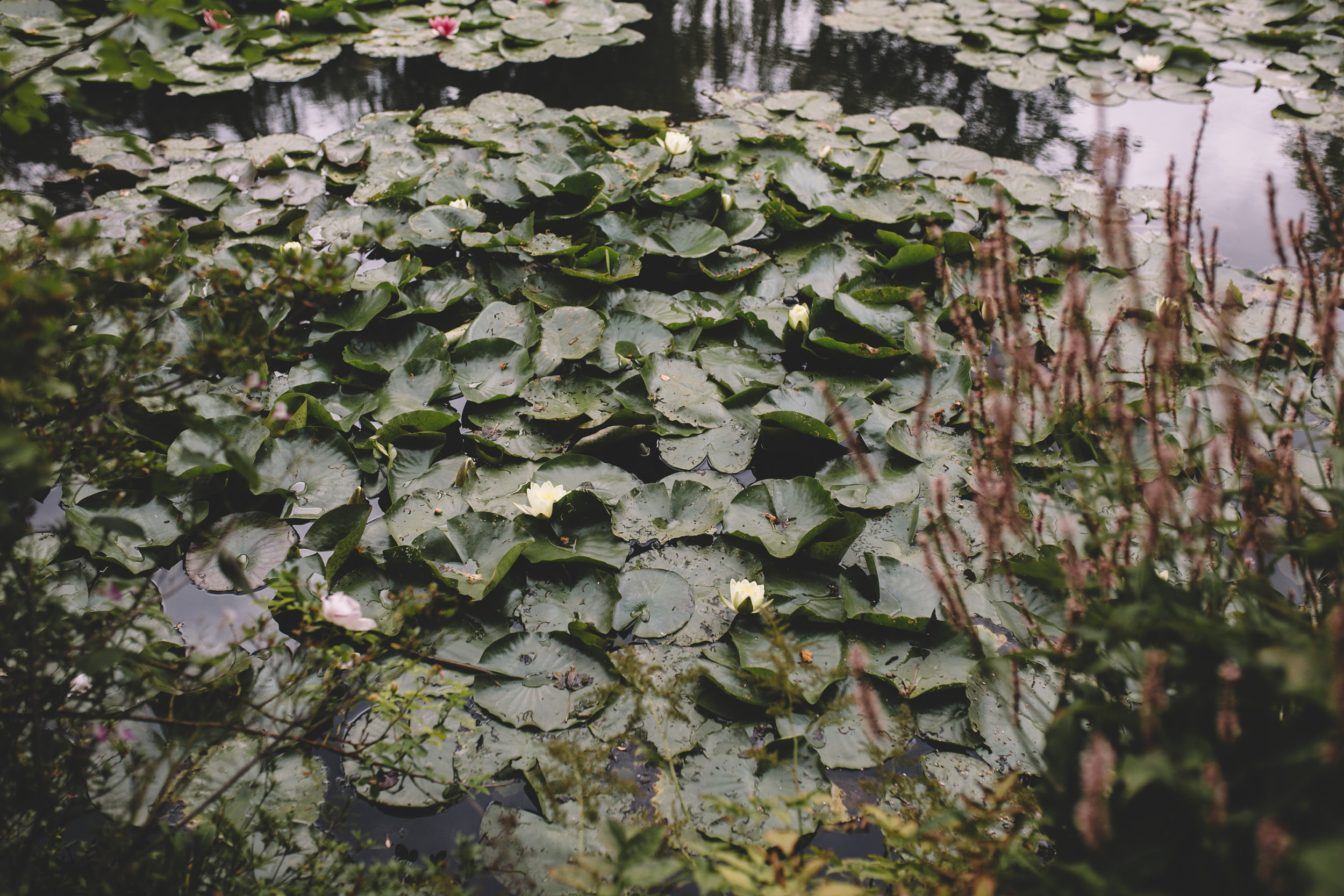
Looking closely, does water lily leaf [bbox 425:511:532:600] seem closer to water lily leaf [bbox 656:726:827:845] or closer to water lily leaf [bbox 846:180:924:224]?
water lily leaf [bbox 656:726:827:845]

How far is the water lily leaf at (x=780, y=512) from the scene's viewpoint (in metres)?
1.84

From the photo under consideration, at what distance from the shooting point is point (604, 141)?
3568 millimetres

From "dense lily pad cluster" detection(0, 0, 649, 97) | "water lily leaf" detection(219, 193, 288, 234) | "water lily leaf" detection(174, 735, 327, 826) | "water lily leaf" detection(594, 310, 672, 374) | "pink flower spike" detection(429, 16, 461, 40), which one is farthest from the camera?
"pink flower spike" detection(429, 16, 461, 40)

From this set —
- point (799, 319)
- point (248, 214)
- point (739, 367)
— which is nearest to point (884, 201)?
point (799, 319)

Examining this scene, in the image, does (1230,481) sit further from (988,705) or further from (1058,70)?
(1058,70)

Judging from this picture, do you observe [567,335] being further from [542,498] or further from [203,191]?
[203,191]

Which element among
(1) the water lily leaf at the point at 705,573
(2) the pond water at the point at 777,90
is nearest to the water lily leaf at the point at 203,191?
(2) the pond water at the point at 777,90

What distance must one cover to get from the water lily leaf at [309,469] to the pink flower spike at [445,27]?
3.49 m

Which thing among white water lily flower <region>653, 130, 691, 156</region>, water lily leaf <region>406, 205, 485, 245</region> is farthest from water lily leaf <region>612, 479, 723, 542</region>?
white water lily flower <region>653, 130, 691, 156</region>

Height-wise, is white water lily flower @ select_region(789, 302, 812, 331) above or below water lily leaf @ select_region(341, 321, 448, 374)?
above

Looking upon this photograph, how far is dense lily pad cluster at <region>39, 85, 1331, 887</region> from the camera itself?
4.94 ft

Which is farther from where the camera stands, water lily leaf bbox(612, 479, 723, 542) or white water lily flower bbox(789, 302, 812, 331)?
white water lily flower bbox(789, 302, 812, 331)

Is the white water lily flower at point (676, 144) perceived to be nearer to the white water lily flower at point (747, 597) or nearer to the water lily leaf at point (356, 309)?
the water lily leaf at point (356, 309)

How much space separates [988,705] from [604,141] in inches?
118
